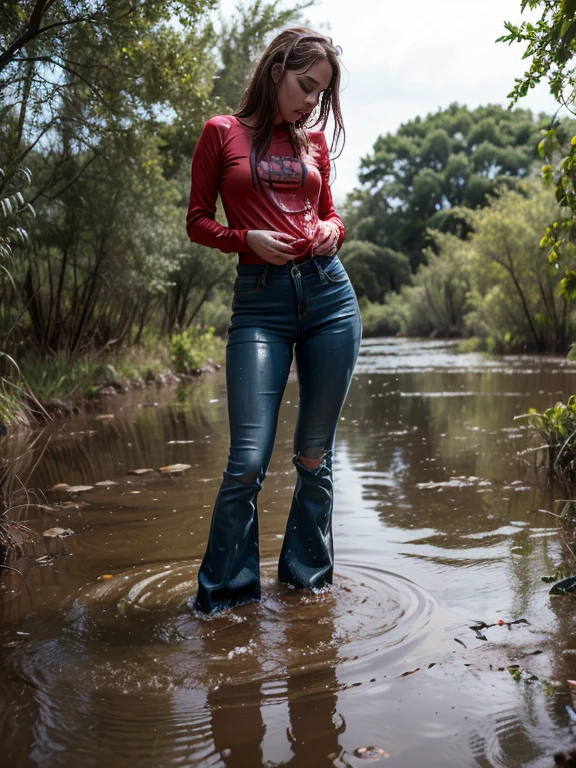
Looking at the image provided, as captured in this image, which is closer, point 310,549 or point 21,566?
point 310,549

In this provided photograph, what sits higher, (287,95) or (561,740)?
(287,95)

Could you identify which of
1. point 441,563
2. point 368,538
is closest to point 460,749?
point 441,563

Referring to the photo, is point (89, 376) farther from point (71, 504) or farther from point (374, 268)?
point (374, 268)

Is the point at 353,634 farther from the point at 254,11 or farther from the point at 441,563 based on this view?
the point at 254,11

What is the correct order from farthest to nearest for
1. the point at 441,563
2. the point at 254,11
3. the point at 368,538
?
the point at 254,11, the point at 368,538, the point at 441,563

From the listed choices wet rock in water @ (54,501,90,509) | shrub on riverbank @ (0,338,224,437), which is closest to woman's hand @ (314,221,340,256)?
wet rock in water @ (54,501,90,509)

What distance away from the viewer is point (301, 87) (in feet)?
10.3

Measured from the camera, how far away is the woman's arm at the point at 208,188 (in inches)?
121

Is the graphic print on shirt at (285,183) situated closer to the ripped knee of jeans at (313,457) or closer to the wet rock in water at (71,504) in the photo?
the ripped knee of jeans at (313,457)

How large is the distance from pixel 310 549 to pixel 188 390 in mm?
11767

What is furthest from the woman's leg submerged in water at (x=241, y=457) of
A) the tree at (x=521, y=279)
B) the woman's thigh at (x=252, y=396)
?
the tree at (x=521, y=279)

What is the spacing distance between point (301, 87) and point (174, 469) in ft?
12.1

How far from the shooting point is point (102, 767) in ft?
6.81

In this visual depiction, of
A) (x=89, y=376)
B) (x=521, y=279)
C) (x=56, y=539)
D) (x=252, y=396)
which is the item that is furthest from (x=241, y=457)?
(x=521, y=279)
